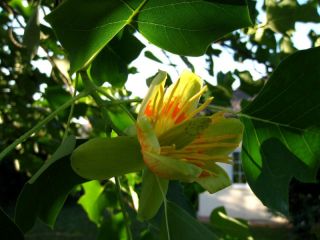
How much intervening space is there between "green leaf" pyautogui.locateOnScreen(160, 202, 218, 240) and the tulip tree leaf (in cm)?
33

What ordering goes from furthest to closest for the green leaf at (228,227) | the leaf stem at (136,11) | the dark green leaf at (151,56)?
the dark green leaf at (151,56)
the green leaf at (228,227)
the leaf stem at (136,11)

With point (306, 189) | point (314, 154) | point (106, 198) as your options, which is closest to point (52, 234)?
point (306, 189)

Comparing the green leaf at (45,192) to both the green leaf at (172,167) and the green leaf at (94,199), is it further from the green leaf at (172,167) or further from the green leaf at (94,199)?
the green leaf at (94,199)

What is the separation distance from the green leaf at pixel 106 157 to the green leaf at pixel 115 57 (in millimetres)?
467

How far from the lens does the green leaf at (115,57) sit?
1.26m

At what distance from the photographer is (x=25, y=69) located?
7.43 ft

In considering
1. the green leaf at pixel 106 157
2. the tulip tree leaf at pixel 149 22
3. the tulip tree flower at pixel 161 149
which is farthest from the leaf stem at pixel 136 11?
the green leaf at pixel 106 157

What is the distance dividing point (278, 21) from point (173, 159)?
129cm

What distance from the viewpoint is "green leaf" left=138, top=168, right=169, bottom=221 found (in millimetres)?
871

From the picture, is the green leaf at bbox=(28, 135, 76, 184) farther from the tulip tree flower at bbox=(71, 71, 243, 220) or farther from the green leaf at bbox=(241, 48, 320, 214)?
the green leaf at bbox=(241, 48, 320, 214)

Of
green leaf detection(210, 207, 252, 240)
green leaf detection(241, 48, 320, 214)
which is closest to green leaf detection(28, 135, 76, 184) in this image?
green leaf detection(241, 48, 320, 214)

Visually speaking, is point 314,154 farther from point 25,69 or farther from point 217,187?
point 25,69

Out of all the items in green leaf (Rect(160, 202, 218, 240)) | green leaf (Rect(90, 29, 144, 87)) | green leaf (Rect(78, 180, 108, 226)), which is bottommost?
green leaf (Rect(78, 180, 108, 226))

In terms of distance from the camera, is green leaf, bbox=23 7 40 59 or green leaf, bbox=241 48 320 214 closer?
green leaf, bbox=241 48 320 214
